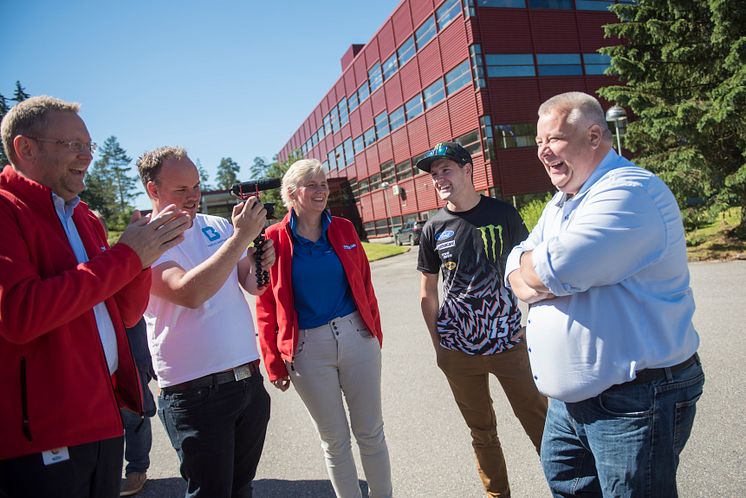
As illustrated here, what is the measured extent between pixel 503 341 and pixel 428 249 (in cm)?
79

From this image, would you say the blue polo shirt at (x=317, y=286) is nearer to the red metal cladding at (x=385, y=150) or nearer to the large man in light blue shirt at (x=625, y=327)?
the large man in light blue shirt at (x=625, y=327)

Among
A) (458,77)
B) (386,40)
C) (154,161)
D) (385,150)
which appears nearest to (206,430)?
(154,161)

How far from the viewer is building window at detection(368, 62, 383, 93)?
131 feet

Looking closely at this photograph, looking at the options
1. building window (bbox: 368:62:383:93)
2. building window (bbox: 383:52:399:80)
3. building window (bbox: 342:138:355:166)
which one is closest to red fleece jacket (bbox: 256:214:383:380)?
building window (bbox: 383:52:399:80)

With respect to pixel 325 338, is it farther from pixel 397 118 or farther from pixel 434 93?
pixel 397 118

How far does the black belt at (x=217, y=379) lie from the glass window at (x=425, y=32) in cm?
3263

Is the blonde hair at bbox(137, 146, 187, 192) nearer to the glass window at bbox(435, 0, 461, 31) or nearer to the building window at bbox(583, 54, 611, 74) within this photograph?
the glass window at bbox(435, 0, 461, 31)

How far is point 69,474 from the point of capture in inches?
61.9

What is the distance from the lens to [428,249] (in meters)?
3.33

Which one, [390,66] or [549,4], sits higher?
[390,66]

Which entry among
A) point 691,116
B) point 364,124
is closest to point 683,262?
point 691,116

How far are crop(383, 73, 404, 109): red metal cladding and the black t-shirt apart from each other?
35747 millimetres

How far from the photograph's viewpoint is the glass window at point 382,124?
40.5 metres

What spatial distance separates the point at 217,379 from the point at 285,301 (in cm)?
68
